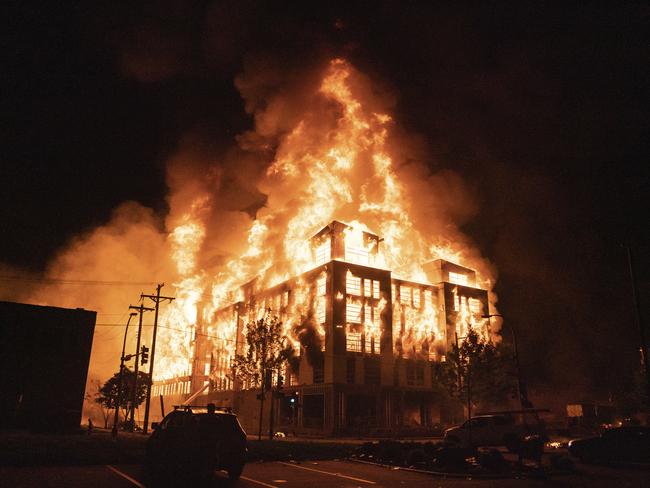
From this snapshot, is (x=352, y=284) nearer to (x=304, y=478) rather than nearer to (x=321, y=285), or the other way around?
(x=321, y=285)

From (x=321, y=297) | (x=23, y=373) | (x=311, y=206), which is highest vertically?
(x=311, y=206)

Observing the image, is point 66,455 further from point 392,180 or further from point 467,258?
point 467,258

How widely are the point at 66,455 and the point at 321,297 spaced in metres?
38.3

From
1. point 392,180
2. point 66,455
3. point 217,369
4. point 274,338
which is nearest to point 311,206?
point 392,180

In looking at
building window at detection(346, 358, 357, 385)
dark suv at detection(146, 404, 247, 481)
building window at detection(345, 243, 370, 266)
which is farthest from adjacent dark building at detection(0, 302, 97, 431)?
dark suv at detection(146, 404, 247, 481)

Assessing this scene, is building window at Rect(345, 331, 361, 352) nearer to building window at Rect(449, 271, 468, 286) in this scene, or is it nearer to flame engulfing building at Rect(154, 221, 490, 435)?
flame engulfing building at Rect(154, 221, 490, 435)

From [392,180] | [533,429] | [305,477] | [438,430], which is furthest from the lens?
[392,180]

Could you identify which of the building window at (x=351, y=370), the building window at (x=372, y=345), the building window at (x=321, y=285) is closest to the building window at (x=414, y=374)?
the building window at (x=372, y=345)

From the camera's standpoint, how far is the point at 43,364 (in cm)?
5019

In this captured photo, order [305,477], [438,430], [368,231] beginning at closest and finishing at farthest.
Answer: [305,477]
[438,430]
[368,231]

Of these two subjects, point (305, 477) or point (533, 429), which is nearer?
point (305, 477)

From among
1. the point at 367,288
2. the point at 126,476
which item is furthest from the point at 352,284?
the point at 126,476

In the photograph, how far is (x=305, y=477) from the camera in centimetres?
1403

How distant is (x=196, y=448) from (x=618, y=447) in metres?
15.6
